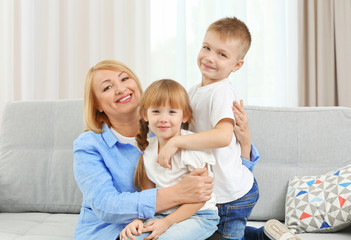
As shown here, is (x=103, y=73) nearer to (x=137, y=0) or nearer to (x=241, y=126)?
(x=241, y=126)

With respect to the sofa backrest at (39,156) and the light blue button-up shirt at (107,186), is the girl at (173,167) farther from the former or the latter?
the sofa backrest at (39,156)

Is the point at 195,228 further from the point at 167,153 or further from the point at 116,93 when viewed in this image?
the point at 116,93

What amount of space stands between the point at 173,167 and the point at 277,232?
1.74ft

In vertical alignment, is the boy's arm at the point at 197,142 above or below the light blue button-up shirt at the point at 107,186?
above

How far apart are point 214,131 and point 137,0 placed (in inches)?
91.2

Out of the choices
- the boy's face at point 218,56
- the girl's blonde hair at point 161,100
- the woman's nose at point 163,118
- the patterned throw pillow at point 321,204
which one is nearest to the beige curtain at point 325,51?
the patterned throw pillow at point 321,204

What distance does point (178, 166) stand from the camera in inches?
56.3

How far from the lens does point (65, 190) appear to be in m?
2.24

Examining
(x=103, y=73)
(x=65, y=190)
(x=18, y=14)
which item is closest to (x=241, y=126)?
(x=103, y=73)

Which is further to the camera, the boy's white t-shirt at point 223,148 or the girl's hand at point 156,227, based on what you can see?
the boy's white t-shirt at point 223,148

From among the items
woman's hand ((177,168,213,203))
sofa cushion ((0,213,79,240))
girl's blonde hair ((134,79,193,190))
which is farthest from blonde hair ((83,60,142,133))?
sofa cushion ((0,213,79,240))

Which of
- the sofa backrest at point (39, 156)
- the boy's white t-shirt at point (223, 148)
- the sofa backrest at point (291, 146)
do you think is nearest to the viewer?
the boy's white t-shirt at point (223, 148)

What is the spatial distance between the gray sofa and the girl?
2.42 ft

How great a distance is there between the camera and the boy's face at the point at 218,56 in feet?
4.91
